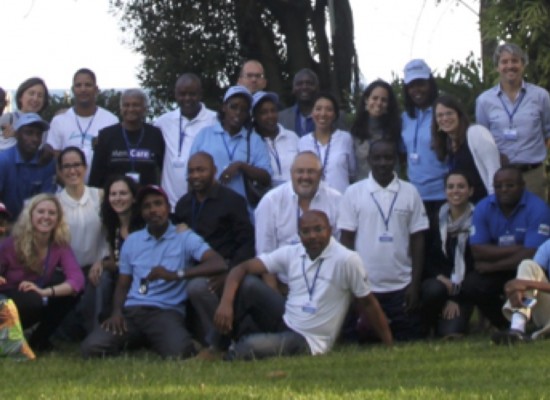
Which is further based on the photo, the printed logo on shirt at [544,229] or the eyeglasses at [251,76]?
the eyeglasses at [251,76]

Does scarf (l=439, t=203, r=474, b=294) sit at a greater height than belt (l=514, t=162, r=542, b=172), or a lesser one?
lesser

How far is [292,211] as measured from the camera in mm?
11938

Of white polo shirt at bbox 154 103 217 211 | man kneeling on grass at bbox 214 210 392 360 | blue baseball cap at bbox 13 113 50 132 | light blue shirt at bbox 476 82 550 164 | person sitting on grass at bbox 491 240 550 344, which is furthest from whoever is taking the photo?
white polo shirt at bbox 154 103 217 211

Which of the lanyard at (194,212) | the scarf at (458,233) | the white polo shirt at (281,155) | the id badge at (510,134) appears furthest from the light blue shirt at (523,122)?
the lanyard at (194,212)

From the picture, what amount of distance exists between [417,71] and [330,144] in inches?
39.6

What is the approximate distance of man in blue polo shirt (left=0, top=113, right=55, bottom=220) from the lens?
41.4 ft

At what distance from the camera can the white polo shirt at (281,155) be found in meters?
12.7

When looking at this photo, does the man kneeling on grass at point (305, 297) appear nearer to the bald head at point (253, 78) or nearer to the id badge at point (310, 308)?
the id badge at point (310, 308)

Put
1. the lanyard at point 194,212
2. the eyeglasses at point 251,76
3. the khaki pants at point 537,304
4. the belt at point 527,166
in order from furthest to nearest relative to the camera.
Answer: the eyeglasses at point 251,76 → the belt at point 527,166 → the lanyard at point 194,212 → the khaki pants at point 537,304

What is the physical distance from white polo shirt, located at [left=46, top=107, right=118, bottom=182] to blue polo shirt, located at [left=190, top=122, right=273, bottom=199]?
3.49 feet

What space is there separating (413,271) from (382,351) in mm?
1199

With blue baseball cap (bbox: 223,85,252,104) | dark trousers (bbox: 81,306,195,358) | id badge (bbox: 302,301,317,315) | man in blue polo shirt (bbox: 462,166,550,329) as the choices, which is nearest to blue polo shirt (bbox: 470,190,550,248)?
man in blue polo shirt (bbox: 462,166,550,329)

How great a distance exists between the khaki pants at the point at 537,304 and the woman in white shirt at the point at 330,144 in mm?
2059

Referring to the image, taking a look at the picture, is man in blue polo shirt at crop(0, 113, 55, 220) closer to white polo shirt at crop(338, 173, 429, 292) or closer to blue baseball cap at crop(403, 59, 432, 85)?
white polo shirt at crop(338, 173, 429, 292)
